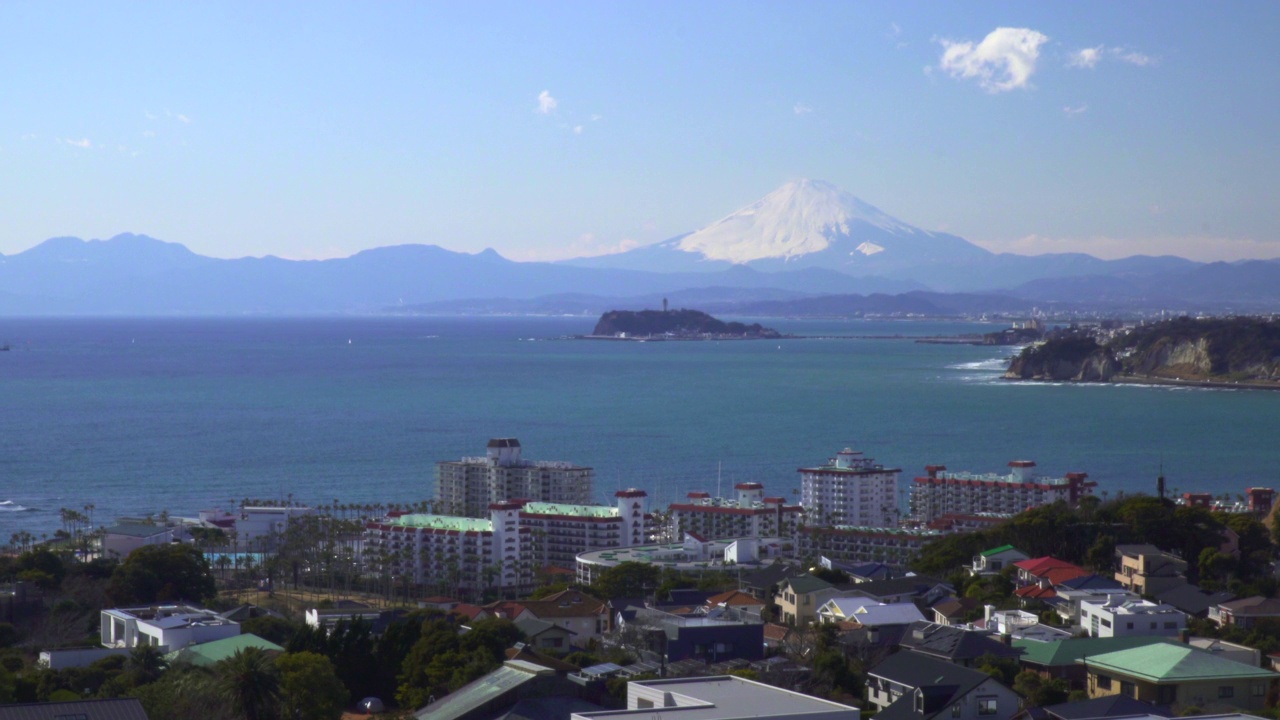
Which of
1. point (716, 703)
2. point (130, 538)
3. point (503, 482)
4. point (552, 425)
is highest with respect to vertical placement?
point (716, 703)

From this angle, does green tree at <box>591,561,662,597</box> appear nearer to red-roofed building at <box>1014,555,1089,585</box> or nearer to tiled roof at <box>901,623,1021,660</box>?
red-roofed building at <box>1014,555,1089,585</box>

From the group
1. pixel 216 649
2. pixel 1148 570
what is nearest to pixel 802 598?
pixel 1148 570

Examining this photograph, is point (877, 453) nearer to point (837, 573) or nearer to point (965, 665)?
point (837, 573)

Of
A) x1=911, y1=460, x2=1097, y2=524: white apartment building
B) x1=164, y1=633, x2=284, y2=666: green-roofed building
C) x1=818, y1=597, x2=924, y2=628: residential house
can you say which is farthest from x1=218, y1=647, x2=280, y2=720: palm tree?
x1=911, y1=460, x2=1097, y2=524: white apartment building

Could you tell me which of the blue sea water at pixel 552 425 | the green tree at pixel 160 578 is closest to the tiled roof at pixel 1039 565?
the green tree at pixel 160 578

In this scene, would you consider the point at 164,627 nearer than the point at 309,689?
No

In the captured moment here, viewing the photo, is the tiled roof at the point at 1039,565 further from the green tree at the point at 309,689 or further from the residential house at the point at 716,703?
the green tree at the point at 309,689

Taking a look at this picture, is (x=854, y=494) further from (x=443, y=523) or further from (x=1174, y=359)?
(x=1174, y=359)
